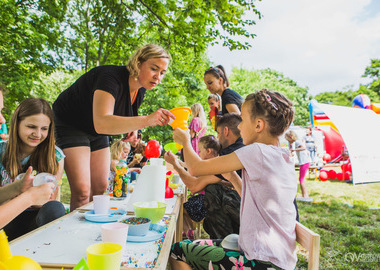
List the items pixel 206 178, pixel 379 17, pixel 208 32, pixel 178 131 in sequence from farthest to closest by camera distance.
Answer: pixel 379 17 → pixel 208 32 → pixel 206 178 → pixel 178 131

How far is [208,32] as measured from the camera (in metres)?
5.50

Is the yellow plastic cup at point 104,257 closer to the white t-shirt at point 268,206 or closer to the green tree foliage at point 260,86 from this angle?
the white t-shirt at point 268,206

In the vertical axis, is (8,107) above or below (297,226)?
above

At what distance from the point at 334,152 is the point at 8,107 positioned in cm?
1300

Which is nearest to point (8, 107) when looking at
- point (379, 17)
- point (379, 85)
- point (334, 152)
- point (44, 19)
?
point (44, 19)

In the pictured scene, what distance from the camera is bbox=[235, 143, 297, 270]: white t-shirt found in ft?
A: 4.24

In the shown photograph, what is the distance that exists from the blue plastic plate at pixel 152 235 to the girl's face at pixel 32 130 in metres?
1.14

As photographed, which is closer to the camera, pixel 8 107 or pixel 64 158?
pixel 64 158

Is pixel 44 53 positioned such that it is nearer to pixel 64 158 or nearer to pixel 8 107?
pixel 8 107

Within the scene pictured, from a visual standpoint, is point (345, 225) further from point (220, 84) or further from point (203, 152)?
point (220, 84)

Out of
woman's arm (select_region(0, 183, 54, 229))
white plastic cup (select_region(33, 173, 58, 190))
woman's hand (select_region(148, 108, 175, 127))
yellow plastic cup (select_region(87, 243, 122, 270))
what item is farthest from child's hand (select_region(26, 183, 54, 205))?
woman's hand (select_region(148, 108, 175, 127))

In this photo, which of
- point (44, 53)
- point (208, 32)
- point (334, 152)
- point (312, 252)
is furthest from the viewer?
point (334, 152)

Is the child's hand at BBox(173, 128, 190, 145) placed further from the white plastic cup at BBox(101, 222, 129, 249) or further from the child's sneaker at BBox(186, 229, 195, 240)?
the child's sneaker at BBox(186, 229, 195, 240)

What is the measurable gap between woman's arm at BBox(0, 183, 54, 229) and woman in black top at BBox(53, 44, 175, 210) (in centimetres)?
71
